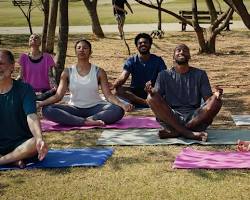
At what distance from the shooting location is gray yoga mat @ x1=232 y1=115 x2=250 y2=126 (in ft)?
20.9

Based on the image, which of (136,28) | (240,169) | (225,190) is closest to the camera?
(225,190)

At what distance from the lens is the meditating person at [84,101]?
21.1 feet

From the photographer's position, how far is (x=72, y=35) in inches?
747

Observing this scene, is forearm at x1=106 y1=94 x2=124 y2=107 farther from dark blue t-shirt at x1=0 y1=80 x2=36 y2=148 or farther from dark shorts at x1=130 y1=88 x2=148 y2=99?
dark blue t-shirt at x1=0 y1=80 x2=36 y2=148

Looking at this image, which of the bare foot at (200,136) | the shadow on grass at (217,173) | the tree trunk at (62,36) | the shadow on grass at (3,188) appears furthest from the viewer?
the tree trunk at (62,36)

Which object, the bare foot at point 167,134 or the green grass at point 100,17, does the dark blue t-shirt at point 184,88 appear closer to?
the bare foot at point 167,134

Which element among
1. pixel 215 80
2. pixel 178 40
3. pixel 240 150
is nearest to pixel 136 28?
pixel 178 40

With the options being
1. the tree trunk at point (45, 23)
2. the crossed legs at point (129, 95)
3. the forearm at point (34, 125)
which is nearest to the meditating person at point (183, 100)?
the forearm at point (34, 125)

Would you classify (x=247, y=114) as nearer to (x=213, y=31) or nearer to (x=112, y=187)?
(x=112, y=187)

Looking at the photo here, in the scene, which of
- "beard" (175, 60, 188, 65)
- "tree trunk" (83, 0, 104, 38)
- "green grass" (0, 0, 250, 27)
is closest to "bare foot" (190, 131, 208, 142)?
"beard" (175, 60, 188, 65)

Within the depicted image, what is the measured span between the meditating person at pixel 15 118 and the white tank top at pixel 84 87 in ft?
5.58

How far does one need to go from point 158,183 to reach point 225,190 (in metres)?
0.52

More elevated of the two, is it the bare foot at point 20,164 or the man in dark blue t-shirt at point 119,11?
the man in dark blue t-shirt at point 119,11

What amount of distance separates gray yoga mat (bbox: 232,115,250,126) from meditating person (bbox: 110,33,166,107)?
1.18 metres
